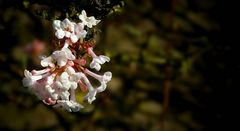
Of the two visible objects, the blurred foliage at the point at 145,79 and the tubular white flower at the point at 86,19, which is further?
the blurred foliage at the point at 145,79

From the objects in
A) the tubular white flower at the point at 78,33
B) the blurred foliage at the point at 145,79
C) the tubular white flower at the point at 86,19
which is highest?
the blurred foliage at the point at 145,79

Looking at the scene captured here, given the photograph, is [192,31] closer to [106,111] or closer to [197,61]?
[197,61]

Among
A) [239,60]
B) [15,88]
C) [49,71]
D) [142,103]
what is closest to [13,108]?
[15,88]

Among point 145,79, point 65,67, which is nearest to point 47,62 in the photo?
point 65,67

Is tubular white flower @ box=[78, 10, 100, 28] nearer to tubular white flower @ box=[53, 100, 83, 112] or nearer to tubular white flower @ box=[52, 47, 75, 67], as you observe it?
tubular white flower @ box=[52, 47, 75, 67]

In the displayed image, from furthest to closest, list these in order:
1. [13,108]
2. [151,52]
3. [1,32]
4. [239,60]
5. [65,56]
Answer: [13,108], [151,52], [239,60], [1,32], [65,56]

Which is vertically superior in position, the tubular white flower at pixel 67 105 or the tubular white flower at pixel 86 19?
the tubular white flower at pixel 86 19

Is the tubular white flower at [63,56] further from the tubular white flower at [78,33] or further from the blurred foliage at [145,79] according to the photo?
the blurred foliage at [145,79]

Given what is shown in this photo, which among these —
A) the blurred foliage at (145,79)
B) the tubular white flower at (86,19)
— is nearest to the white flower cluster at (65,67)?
the tubular white flower at (86,19)

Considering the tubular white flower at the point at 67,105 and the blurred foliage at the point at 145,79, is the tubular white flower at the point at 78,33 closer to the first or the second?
the tubular white flower at the point at 67,105
